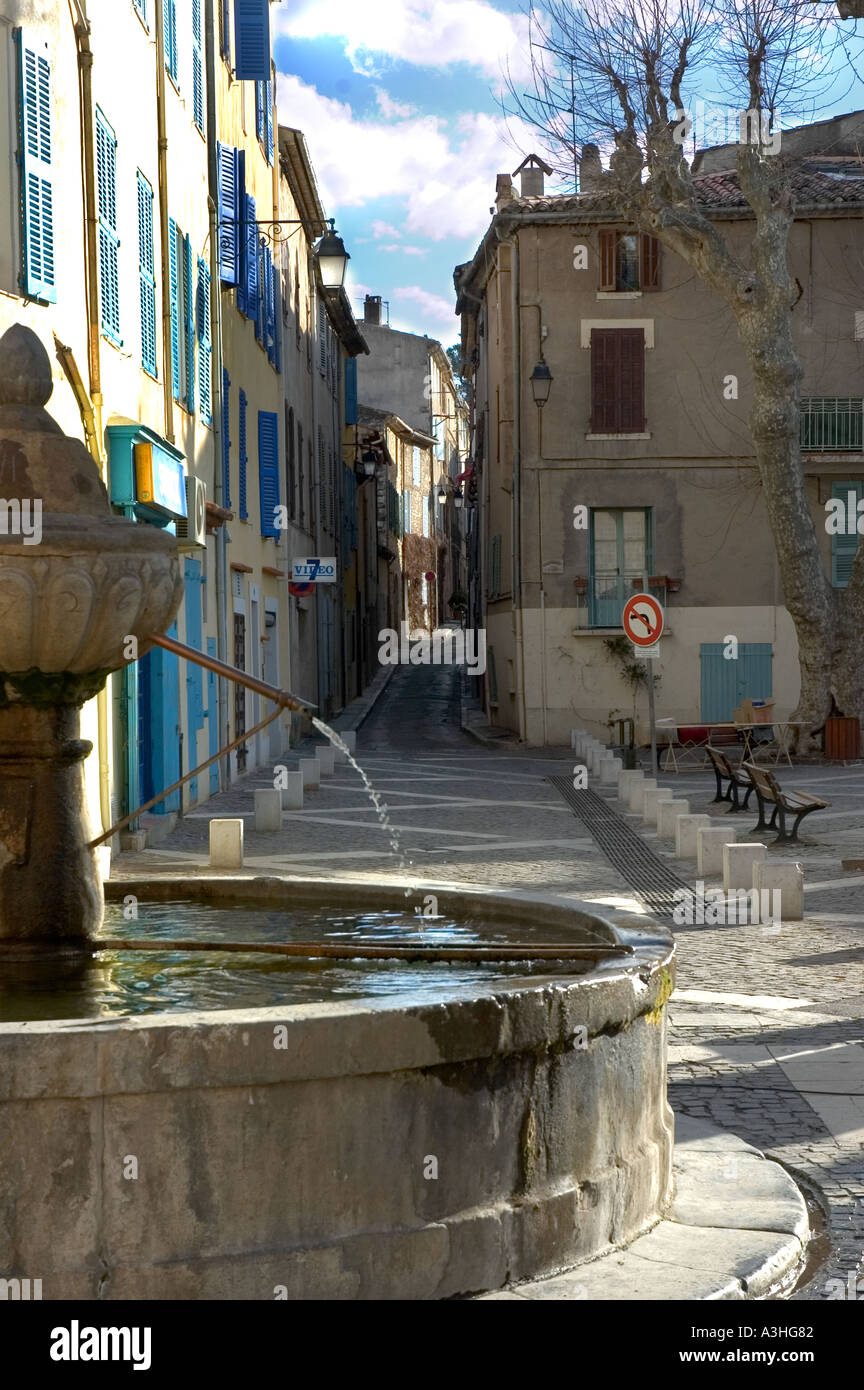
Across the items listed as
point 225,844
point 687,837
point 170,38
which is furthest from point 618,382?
point 225,844

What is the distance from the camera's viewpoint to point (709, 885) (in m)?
13.5

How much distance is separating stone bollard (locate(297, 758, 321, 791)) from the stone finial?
1646 centimetres

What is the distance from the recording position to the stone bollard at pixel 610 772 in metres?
23.0

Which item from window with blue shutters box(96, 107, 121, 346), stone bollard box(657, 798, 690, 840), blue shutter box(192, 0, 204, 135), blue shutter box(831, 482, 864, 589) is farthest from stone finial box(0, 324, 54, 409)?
blue shutter box(831, 482, 864, 589)

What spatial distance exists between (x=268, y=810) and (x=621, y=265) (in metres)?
18.2

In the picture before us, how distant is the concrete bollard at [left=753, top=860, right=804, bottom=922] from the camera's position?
12.1 metres

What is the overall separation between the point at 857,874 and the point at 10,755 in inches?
389

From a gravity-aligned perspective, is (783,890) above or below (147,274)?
below

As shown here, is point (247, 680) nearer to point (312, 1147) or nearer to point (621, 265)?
point (312, 1147)

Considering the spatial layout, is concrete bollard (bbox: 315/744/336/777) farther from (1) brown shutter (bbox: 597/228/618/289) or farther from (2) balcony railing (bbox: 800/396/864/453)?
(1) brown shutter (bbox: 597/228/618/289)

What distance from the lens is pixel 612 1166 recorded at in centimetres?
513

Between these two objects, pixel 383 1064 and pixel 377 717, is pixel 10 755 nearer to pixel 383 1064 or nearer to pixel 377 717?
pixel 383 1064

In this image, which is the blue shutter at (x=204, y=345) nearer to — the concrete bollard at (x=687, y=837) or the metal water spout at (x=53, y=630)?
the concrete bollard at (x=687, y=837)
